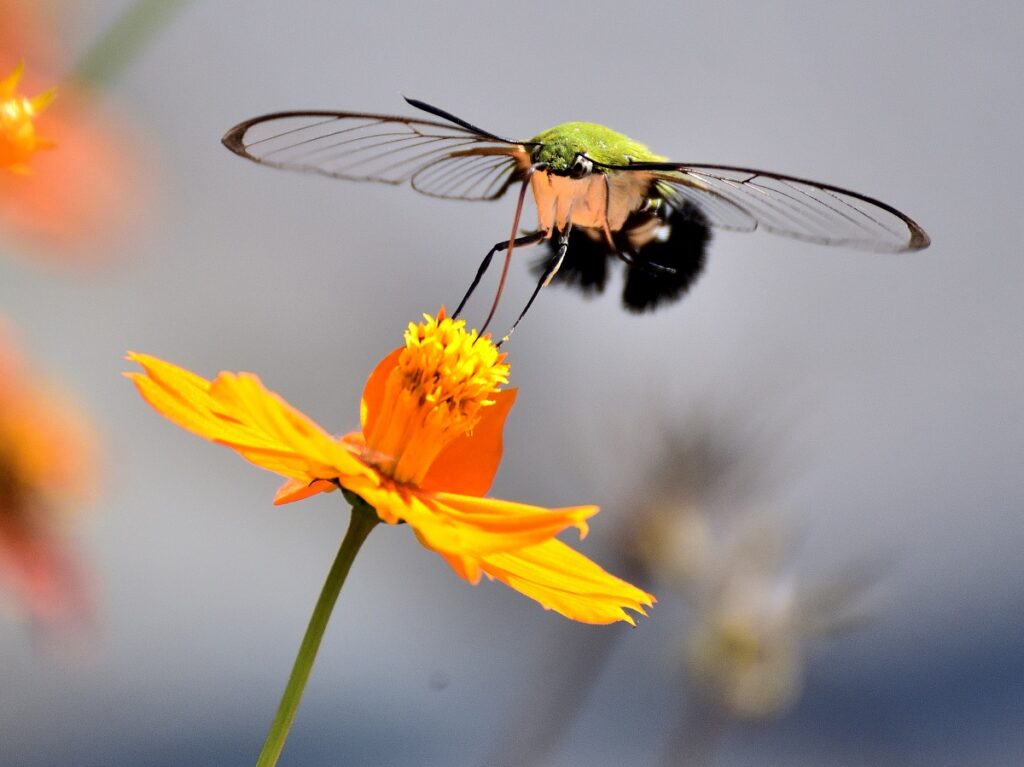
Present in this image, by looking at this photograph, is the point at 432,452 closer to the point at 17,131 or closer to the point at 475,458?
the point at 475,458

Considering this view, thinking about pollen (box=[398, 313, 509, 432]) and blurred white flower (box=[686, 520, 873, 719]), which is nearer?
pollen (box=[398, 313, 509, 432])

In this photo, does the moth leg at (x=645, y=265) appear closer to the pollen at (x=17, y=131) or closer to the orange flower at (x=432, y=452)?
the orange flower at (x=432, y=452)

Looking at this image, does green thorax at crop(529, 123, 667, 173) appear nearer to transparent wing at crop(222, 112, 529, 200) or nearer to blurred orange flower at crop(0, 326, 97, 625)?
transparent wing at crop(222, 112, 529, 200)

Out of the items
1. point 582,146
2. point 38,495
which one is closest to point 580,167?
point 582,146

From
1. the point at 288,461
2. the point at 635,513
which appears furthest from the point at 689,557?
the point at 288,461

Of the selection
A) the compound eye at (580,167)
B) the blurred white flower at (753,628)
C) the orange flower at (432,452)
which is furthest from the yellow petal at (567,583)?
the blurred white flower at (753,628)

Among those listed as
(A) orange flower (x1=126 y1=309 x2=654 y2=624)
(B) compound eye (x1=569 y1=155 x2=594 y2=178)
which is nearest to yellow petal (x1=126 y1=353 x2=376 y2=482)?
(A) orange flower (x1=126 y1=309 x2=654 y2=624)

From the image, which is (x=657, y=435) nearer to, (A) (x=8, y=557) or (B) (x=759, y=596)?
(B) (x=759, y=596)
